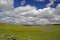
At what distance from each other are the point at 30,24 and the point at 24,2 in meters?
0.99

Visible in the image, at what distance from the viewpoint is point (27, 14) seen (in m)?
7.19

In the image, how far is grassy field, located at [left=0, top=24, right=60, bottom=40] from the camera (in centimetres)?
708

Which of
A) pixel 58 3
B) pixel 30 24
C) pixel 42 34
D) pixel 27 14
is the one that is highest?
pixel 58 3

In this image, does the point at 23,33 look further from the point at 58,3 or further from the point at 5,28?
the point at 58,3

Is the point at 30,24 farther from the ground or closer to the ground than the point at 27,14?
closer to the ground

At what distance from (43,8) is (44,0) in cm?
35

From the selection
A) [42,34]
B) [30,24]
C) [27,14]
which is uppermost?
[27,14]

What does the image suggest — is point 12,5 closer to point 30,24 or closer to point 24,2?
point 24,2

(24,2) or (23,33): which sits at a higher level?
(24,2)

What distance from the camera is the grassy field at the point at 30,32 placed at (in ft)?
23.2

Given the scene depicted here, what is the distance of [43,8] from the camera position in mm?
7137

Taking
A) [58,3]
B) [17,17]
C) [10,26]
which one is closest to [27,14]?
[17,17]

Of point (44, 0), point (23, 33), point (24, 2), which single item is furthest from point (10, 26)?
point (44, 0)

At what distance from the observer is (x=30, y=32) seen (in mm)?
7168
